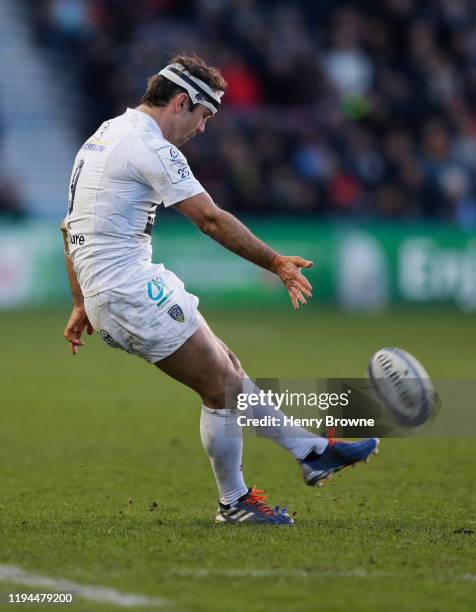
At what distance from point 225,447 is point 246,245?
1.07 metres

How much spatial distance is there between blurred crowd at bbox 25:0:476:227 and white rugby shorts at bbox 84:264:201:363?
14.4m

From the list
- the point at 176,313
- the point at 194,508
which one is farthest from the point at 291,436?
the point at 176,313

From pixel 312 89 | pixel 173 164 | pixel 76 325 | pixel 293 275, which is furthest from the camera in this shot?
pixel 312 89

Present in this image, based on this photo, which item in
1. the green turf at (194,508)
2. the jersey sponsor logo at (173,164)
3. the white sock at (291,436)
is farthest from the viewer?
the white sock at (291,436)

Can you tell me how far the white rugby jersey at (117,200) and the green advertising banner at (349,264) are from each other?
44.7 feet

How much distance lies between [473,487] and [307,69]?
1584cm

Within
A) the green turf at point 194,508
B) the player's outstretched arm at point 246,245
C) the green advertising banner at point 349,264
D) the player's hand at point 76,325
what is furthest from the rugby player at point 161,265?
the green advertising banner at point 349,264

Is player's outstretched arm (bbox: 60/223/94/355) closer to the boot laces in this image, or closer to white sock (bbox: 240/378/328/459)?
white sock (bbox: 240/378/328/459)

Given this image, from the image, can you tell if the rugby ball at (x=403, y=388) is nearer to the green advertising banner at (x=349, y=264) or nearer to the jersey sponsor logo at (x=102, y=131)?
the jersey sponsor logo at (x=102, y=131)

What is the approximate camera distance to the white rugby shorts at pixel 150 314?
19.5 feet

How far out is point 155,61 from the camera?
21.8 m

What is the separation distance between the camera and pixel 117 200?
19.7ft

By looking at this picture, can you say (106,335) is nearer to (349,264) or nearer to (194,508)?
(194,508)

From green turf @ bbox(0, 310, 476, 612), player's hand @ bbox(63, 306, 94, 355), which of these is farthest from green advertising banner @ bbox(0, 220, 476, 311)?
player's hand @ bbox(63, 306, 94, 355)
